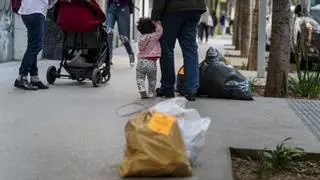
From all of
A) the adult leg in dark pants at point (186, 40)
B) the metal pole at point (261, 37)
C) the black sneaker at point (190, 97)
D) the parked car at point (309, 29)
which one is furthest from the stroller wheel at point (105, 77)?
the parked car at point (309, 29)

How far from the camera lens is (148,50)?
783 centimetres

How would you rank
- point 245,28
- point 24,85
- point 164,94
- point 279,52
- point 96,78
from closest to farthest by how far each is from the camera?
1. point 164,94
2. point 24,85
3. point 96,78
4. point 279,52
5. point 245,28

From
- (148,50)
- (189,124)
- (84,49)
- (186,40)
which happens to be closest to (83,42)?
→ (84,49)

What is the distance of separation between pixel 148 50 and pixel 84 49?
1.71m

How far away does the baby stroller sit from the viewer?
28.9ft

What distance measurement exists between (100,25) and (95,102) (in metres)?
1.71

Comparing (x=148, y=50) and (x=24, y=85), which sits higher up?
(x=148, y=50)

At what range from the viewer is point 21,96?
7.97m

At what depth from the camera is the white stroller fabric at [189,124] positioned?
4.51 metres

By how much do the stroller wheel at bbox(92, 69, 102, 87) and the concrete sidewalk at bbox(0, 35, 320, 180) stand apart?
12 centimetres

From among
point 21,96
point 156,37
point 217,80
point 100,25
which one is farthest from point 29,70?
point 217,80

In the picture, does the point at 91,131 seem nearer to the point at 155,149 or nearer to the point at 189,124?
the point at 189,124

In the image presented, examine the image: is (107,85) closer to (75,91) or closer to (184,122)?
(75,91)

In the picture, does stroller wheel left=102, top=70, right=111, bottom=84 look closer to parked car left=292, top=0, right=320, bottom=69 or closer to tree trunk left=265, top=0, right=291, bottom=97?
tree trunk left=265, top=0, right=291, bottom=97
